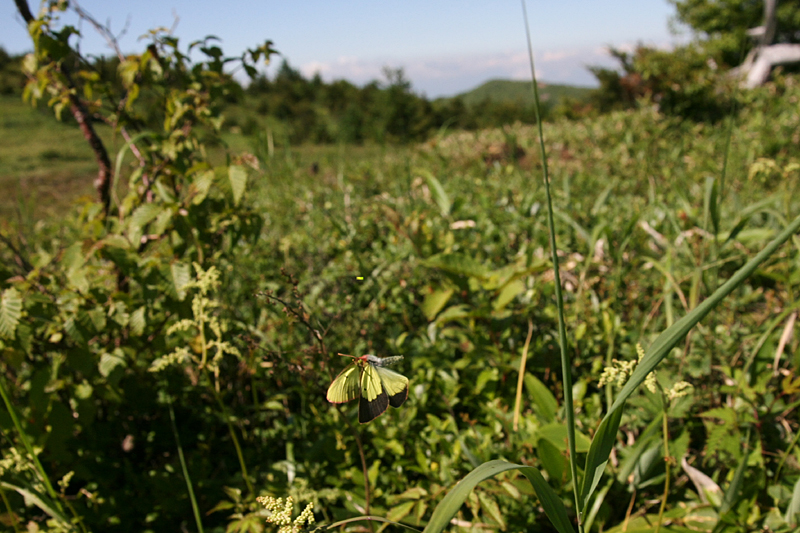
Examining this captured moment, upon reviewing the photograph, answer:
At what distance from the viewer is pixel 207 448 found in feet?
5.44

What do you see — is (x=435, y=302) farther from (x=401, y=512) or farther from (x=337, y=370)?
(x=401, y=512)

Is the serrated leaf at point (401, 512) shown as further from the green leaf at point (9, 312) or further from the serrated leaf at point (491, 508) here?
the green leaf at point (9, 312)

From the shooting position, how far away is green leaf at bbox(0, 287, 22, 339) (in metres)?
1.27

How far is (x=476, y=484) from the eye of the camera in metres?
0.66

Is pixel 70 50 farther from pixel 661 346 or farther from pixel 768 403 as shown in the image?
pixel 768 403

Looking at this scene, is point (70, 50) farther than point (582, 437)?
Yes

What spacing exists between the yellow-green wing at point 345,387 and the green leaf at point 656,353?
0.38m

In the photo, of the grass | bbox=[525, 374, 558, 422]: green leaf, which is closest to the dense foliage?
bbox=[525, 374, 558, 422]: green leaf

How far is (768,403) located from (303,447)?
1.40 metres

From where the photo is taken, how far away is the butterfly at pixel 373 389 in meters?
0.72

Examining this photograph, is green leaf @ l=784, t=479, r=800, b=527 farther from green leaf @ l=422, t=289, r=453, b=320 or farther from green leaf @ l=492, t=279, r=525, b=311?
green leaf @ l=422, t=289, r=453, b=320

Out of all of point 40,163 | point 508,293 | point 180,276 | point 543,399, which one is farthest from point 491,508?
point 40,163

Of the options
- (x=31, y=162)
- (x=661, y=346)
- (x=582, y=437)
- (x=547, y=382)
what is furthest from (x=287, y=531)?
(x=31, y=162)

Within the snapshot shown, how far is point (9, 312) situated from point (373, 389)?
3.67 ft
